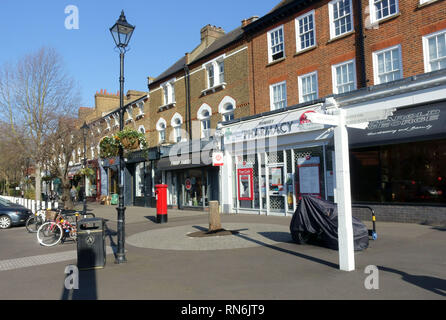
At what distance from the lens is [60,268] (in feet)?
23.4

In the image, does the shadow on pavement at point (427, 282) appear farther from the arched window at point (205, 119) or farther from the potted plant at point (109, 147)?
the arched window at point (205, 119)

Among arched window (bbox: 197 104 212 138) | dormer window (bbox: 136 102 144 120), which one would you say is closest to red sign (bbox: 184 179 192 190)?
arched window (bbox: 197 104 212 138)

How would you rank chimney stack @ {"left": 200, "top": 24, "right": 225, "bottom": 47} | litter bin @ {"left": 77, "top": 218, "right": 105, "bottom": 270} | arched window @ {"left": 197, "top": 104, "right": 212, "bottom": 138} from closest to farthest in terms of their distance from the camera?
litter bin @ {"left": 77, "top": 218, "right": 105, "bottom": 270}, arched window @ {"left": 197, "top": 104, "right": 212, "bottom": 138}, chimney stack @ {"left": 200, "top": 24, "right": 225, "bottom": 47}

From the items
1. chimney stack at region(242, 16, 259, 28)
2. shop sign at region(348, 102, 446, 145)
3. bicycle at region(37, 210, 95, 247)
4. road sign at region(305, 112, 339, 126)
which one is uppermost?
chimney stack at region(242, 16, 259, 28)

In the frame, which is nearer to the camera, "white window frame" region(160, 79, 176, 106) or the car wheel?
the car wheel

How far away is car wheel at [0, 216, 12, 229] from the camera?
15.4m

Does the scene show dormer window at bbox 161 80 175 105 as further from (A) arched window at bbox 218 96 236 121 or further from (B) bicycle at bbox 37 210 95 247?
(B) bicycle at bbox 37 210 95 247

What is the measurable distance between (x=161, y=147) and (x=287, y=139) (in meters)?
10.4

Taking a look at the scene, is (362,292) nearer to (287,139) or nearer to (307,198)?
(307,198)

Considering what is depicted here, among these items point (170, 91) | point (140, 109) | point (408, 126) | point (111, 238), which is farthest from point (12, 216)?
point (408, 126)

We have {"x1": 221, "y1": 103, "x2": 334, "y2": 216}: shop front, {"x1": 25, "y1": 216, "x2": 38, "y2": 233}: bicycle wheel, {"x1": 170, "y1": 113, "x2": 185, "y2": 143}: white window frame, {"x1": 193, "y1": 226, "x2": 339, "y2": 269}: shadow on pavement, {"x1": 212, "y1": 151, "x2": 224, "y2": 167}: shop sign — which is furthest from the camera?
{"x1": 170, "y1": 113, "x2": 185, "y2": 143}: white window frame

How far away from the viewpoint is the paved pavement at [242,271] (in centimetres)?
499

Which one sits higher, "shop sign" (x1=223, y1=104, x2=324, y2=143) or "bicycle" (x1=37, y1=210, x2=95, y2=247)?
"shop sign" (x1=223, y1=104, x2=324, y2=143)

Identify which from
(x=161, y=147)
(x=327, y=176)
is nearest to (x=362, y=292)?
(x=327, y=176)
